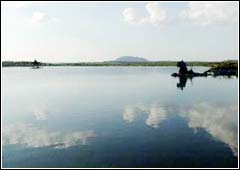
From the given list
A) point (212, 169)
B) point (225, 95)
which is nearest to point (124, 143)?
point (212, 169)

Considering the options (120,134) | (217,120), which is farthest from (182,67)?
(120,134)

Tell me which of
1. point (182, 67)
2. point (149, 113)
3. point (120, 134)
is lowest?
point (120, 134)

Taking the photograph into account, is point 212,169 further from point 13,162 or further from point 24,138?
point 24,138

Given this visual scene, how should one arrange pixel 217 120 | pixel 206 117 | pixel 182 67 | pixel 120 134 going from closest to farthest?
1. pixel 120 134
2. pixel 217 120
3. pixel 206 117
4. pixel 182 67

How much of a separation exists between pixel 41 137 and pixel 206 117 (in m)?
13.9

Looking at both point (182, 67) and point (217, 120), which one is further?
point (182, 67)

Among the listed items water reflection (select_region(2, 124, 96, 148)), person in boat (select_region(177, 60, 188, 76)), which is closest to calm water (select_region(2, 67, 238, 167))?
water reflection (select_region(2, 124, 96, 148))

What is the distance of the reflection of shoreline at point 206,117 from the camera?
2465 cm

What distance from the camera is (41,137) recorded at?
24.8 m

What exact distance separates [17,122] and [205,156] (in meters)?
16.4

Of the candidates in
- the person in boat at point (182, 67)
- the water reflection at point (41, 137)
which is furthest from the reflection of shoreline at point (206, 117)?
the person in boat at point (182, 67)

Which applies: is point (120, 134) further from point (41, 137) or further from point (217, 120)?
point (217, 120)

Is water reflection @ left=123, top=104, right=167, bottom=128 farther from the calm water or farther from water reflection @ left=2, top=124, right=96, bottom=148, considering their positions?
water reflection @ left=2, top=124, right=96, bottom=148

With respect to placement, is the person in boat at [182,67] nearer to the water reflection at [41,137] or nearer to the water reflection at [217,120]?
the water reflection at [217,120]
